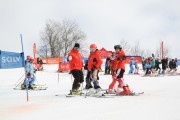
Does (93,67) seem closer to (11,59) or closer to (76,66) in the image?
(76,66)

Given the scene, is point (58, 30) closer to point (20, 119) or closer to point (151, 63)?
point (151, 63)

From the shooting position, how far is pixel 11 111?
328 inches

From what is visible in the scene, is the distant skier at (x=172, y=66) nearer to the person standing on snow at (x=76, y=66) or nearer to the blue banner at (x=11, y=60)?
the blue banner at (x=11, y=60)

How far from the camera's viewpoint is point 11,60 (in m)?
17.3

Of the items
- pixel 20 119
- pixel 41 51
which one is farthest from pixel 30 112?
pixel 41 51

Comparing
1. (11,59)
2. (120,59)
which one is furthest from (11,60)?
(120,59)

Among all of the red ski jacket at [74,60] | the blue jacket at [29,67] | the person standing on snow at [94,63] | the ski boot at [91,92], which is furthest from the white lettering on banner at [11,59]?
the ski boot at [91,92]

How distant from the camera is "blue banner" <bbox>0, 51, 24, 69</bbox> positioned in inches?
647

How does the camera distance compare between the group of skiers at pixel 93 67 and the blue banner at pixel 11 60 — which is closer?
the group of skiers at pixel 93 67

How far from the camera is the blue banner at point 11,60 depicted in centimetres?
1642

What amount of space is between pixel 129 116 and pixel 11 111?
308 centimetres

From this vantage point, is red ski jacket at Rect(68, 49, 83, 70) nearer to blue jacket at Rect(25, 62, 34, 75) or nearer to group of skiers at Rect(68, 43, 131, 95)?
group of skiers at Rect(68, 43, 131, 95)

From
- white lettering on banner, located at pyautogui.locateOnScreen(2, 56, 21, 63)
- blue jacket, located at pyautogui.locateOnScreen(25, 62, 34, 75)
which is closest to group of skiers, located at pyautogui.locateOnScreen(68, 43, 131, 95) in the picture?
white lettering on banner, located at pyautogui.locateOnScreen(2, 56, 21, 63)

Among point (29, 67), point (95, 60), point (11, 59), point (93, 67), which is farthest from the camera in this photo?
point (11, 59)
